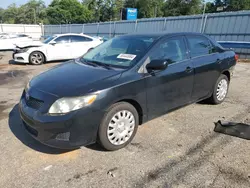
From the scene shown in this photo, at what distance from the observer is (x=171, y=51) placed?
3463mm

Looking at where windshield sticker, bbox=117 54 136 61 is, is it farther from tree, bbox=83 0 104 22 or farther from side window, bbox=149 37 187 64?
tree, bbox=83 0 104 22

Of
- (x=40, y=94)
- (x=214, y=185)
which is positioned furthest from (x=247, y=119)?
(x=40, y=94)

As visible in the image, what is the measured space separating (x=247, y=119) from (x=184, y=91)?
4.49ft

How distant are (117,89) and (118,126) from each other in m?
0.52

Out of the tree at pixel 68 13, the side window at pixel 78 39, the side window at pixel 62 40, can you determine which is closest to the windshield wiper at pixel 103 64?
the side window at pixel 62 40

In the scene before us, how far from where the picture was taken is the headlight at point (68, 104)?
2451 millimetres

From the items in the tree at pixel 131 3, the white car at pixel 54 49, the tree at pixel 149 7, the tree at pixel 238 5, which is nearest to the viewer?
the white car at pixel 54 49

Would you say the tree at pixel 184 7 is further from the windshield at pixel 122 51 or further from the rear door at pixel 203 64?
the windshield at pixel 122 51

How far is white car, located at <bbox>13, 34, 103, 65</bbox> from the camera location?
9805 mm

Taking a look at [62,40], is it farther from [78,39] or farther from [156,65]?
[156,65]

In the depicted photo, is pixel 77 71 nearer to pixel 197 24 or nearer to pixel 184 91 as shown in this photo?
pixel 184 91

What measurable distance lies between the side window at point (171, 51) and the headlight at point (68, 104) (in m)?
1.25

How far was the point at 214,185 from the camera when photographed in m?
2.28

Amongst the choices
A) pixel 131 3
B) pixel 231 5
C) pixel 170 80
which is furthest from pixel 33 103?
pixel 131 3
